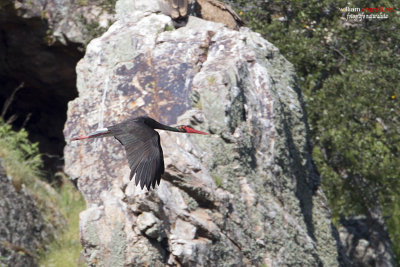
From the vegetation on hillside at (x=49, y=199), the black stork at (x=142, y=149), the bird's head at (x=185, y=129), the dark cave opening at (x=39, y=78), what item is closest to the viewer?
the black stork at (x=142, y=149)

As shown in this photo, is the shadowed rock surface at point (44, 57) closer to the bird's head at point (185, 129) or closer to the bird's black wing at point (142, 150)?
the bird's head at point (185, 129)

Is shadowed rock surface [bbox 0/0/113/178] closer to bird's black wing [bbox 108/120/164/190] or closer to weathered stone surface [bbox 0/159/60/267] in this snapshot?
weathered stone surface [bbox 0/159/60/267]

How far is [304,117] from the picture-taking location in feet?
24.2

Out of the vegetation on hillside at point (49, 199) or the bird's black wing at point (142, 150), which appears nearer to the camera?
the bird's black wing at point (142, 150)

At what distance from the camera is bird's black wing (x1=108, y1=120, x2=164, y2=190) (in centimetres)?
511

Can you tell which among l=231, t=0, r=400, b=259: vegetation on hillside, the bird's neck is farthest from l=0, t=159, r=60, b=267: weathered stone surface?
l=231, t=0, r=400, b=259: vegetation on hillside

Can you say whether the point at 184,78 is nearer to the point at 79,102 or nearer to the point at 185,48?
the point at 185,48

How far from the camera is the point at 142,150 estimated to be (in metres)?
5.25

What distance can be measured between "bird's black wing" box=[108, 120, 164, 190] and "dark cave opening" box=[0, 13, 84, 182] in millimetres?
3182

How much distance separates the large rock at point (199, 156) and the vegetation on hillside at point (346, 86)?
2.38 feet

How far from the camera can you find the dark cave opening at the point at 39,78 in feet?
28.9

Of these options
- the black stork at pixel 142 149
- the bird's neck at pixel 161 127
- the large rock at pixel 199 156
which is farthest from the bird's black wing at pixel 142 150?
the large rock at pixel 199 156

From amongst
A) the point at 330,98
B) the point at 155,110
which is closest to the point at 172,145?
the point at 155,110

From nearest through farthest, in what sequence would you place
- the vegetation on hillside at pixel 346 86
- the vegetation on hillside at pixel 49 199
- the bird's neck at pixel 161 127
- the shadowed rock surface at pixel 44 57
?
1. the bird's neck at pixel 161 127
2. the vegetation on hillside at pixel 49 199
3. the vegetation on hillside at pixel 346 86
4. the shadowed rock surface at pixel 44 57
